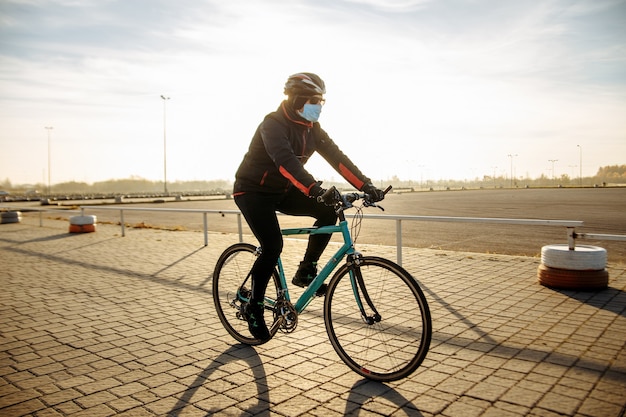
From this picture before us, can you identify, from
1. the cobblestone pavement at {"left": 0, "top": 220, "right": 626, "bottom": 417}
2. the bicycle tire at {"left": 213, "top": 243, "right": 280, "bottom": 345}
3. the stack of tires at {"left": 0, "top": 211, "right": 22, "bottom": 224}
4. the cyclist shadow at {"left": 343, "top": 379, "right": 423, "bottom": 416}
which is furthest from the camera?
the stack of tires at {"left": 0, "top": 211, "right": 22, "bottom": 224}

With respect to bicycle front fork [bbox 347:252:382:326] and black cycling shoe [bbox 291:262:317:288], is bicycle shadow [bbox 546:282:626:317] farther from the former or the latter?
black cycling shoe [bbox 291:262:317:288]

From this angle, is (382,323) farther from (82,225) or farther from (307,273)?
(82,225)

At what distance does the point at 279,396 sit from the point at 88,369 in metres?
1.71

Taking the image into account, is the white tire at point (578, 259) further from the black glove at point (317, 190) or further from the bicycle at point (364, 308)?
the black glove at point (317, 190)

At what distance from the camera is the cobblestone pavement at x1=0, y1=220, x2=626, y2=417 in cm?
313

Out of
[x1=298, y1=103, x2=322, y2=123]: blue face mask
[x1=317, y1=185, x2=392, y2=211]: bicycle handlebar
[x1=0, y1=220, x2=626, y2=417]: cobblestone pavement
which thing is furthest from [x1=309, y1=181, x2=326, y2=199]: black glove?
[x1=0, y1=220, x2=626, y2=417]: cobblestone pavement

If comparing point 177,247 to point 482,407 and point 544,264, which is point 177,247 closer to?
point 544,264

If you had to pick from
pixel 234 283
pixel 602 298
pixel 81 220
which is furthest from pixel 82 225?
pixel 602 298

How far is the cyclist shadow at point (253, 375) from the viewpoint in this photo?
121 inches

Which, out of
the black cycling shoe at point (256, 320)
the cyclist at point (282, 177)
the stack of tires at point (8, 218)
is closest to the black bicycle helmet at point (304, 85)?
the cyclist at point (282, 177)

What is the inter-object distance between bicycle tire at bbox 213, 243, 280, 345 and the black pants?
25 centimetres

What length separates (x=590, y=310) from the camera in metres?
5.20

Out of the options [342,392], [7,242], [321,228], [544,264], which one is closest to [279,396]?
[342,392]

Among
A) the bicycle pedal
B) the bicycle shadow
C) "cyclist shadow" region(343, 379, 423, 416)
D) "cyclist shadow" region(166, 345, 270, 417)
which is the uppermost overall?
the bicycle pedal
